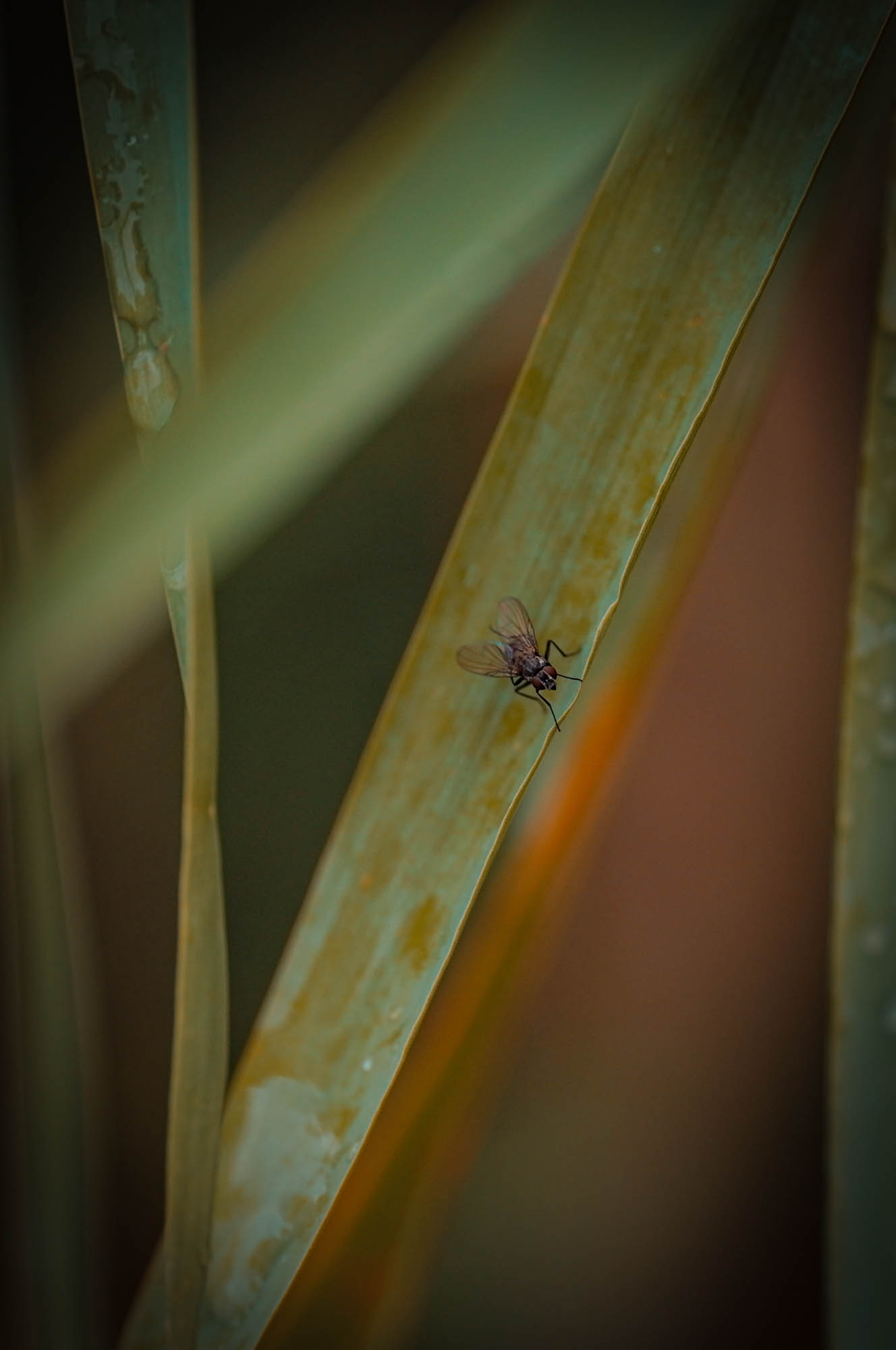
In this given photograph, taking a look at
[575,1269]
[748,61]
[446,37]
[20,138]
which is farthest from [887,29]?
[575,1269]

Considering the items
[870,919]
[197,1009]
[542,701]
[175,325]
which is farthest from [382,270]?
[870,919]

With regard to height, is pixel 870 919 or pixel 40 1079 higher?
pixel 870 919

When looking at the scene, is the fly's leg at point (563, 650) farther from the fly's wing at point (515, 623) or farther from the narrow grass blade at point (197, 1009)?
the narrow grass blade at point (197, 1009)

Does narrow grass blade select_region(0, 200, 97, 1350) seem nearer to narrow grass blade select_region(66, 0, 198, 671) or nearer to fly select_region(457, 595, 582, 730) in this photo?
narrow grass blade select_region(66, 0, 198, 671)

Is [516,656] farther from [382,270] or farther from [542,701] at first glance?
[382,270]

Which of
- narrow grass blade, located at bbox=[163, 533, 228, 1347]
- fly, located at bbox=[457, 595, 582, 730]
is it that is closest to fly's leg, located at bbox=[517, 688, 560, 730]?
fly, located at bbox=[457, 595, 582, 730]

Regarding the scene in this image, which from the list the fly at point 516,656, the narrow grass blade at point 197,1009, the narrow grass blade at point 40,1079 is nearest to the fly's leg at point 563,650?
the fly at point 516,656
